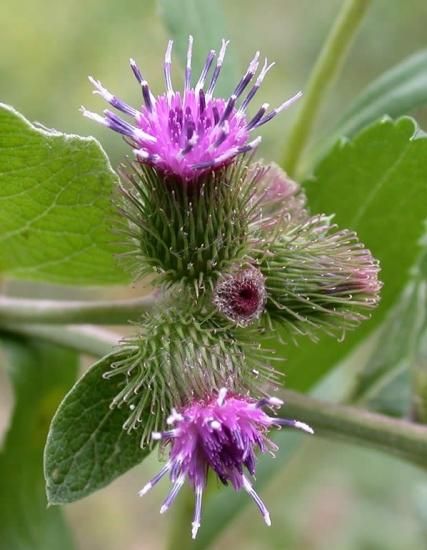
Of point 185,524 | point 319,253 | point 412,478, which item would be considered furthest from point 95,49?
point 319,253

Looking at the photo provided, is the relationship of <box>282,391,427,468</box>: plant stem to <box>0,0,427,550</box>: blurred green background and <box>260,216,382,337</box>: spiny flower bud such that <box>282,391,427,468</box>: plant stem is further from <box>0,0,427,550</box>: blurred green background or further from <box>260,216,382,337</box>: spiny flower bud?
<box>0,0,427,550</box>: blurred green background

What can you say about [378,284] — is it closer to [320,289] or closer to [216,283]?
[320,289]

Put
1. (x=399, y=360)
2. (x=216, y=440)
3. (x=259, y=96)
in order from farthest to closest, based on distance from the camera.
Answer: (x=259, y=96) → (x=399, y=360) → (x=216, y=440)

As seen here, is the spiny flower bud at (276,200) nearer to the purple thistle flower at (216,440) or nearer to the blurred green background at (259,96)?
the purple thistle flower at (216,440)

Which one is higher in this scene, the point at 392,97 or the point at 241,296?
the point at 392,97

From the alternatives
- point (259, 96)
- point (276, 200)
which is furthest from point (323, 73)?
point (259, 96)

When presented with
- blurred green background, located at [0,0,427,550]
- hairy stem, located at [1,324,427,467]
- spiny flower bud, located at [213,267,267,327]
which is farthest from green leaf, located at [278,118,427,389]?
blurred green background, located at [0,0,427,550]

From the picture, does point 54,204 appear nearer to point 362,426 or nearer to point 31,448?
point 362,426
